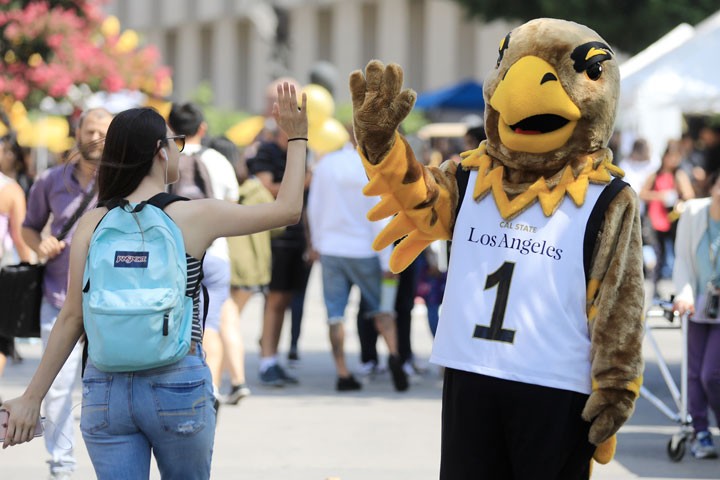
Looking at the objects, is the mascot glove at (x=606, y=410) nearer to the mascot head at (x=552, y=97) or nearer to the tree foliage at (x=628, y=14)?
the mascot head at (x=552, y=97)

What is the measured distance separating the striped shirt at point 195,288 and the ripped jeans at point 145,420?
15 cm

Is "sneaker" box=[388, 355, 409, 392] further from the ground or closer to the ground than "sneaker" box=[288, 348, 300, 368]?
further from the ground

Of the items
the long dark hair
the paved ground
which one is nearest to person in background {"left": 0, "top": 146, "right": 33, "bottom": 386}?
the paved ground

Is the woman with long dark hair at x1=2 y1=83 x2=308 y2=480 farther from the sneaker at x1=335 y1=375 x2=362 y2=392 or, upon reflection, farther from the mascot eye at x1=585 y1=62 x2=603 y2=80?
the sneaker at x1=335 y1=375 x2=362 y2=392

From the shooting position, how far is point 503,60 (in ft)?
15.6

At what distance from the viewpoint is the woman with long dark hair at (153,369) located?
167 inches

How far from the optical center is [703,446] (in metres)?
7.86

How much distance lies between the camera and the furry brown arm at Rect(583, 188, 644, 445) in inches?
173

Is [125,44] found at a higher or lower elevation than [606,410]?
higher

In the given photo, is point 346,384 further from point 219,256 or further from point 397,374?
point 219,256

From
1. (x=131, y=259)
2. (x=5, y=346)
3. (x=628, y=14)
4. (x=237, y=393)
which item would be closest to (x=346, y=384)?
(x=237, y=393)

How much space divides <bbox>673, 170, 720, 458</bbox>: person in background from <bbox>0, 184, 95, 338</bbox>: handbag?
3.29m

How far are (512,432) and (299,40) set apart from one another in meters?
40.8

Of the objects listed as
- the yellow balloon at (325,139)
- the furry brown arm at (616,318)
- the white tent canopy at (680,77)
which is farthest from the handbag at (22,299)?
the yellow balloon at (325,139)
